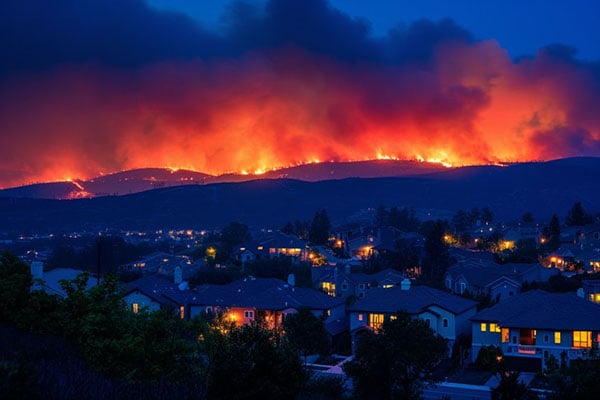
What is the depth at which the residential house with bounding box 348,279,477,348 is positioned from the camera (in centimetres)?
4347

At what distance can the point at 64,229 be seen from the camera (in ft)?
576

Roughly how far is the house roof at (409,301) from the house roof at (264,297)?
11.5 feet

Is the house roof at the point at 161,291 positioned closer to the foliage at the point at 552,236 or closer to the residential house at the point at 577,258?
the residential house at the point at 577,258

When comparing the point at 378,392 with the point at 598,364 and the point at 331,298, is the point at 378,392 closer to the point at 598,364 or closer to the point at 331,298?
the point at 598,364

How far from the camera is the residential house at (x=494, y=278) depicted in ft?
190

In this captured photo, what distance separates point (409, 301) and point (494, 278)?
17.6 m

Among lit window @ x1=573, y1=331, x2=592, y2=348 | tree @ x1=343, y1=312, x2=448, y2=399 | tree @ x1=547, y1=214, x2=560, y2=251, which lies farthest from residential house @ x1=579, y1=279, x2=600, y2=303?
tree @ x1=547, y1=214, x2=560, y2=251

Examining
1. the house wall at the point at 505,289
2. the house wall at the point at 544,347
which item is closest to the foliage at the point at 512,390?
the house wall at the point at 544,347

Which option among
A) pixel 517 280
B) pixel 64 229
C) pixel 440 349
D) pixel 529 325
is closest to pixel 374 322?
pixel 529 325

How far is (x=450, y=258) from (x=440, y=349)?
4533 cm

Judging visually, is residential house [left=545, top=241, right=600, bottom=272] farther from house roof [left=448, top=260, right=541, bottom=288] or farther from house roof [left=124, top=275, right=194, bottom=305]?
house roof [left=124, top=275, right=194, bottom=305]

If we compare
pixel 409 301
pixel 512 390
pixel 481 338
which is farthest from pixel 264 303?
pixel 512 390

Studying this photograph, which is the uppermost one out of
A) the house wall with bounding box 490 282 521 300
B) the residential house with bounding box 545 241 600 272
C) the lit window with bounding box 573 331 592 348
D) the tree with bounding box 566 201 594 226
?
the tree with bounding box 566 201 594 226

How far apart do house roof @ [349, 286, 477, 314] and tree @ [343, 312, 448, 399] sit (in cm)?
1303
